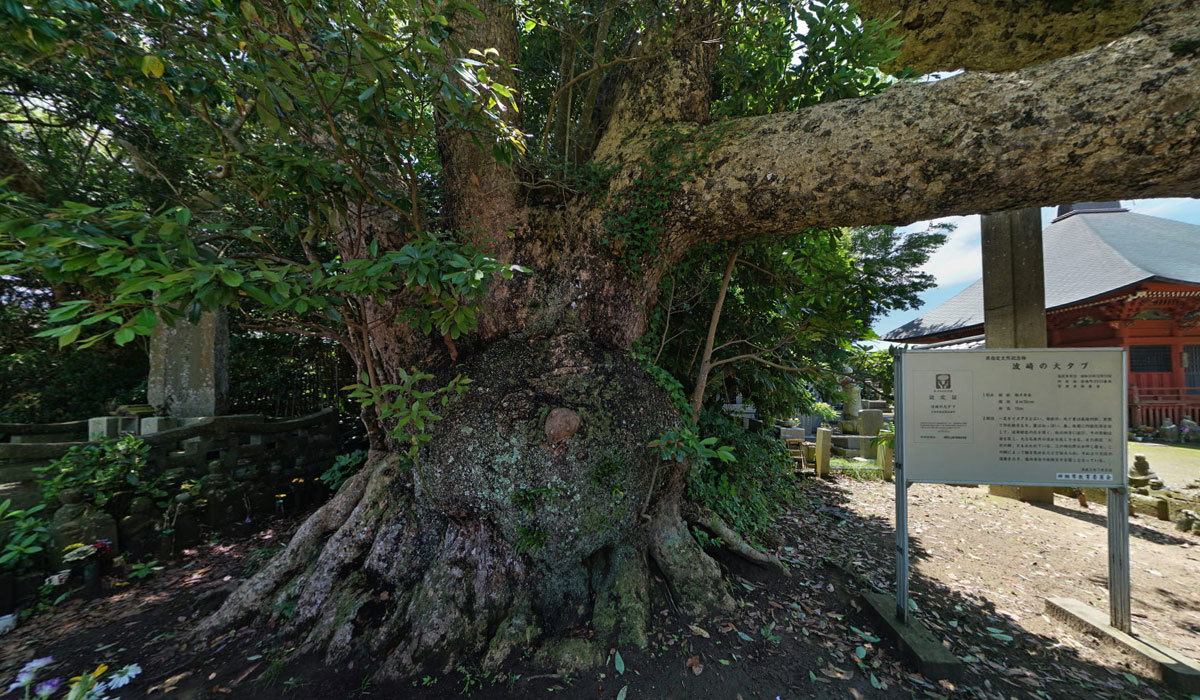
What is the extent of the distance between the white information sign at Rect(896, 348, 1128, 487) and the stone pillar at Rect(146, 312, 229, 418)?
6657 mm

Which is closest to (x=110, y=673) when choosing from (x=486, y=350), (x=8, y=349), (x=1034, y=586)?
(x=486, y=350)

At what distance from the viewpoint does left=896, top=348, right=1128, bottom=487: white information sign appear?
2648 millimetres

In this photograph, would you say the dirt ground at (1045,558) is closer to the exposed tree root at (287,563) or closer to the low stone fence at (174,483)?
the exposed tree root at (287,563)

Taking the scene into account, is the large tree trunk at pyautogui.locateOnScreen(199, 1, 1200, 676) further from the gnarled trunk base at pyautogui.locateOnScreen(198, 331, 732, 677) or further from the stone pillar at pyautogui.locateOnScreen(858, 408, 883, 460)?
the stone pillar at pyautogui.locateOnScreen(858, 408, 883, 460)

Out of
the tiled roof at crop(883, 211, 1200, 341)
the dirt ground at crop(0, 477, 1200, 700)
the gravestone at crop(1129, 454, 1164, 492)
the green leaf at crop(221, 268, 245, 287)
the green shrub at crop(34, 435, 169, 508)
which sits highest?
the tiled roof at crop(883, 211, 1200, 341)

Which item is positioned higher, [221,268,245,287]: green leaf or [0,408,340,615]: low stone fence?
[221,268,245,287]: green leaf

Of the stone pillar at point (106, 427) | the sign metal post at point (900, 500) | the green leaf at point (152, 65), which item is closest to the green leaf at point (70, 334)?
the green leaf at point (152, 65)

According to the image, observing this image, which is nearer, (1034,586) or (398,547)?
(398,547)

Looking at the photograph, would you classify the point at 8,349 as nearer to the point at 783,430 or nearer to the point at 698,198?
the point at 698,198

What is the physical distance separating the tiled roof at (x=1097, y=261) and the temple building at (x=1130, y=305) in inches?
0.7

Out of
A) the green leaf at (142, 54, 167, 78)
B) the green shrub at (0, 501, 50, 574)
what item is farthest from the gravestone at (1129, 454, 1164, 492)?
the green shrub at (0, 501, 50, 574)

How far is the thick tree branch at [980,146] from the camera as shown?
6.39 ft

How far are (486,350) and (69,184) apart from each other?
4.96m

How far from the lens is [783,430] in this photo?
7.96 m
